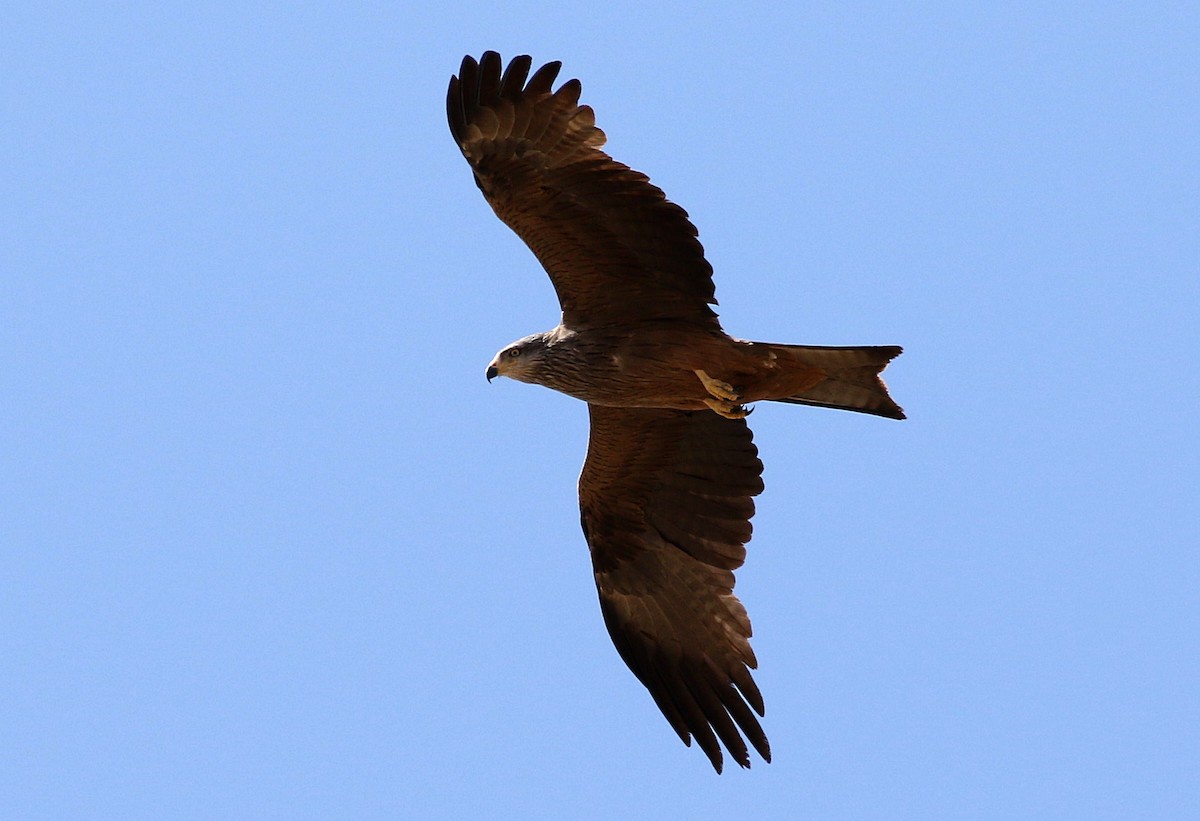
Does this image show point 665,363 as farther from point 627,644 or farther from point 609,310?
point 627,644

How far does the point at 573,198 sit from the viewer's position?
9945 mm

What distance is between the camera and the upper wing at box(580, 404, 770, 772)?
1123 centimetres

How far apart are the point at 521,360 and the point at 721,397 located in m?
1.30

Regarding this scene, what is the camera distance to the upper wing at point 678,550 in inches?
442

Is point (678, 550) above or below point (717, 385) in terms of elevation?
below

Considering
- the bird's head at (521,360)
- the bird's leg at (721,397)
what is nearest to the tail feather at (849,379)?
the bird's leg at (721,397)

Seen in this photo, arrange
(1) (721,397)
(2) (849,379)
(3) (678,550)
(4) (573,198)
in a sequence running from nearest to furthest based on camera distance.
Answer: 1. (4) (573,198)
2. (2) (849,379)
3. (1) (721,397)
4. (3) (678,550)

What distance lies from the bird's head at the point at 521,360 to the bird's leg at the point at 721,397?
1.02 metres

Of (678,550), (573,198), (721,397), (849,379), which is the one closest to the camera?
(573,198)

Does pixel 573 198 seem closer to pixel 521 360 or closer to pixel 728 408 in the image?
pixel 521 360

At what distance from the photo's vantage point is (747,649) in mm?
11352

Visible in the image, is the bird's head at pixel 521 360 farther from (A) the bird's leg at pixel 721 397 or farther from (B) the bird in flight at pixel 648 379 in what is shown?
(A) the bird's leg at pixel 721 397

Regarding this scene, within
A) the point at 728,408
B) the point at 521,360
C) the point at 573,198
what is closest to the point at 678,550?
the point at 728,408

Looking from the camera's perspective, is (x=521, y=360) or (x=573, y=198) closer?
(x=573, y=198)
